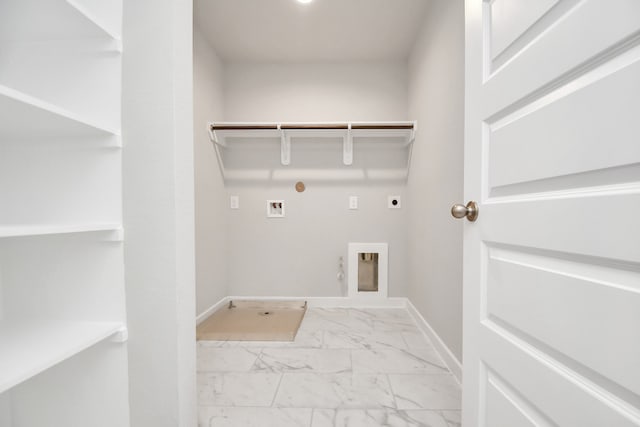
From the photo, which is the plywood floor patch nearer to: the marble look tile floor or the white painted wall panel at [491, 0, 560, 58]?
the marble look tile floor

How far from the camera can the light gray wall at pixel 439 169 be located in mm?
1500

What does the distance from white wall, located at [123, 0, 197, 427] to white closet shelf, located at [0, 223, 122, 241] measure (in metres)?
0.04

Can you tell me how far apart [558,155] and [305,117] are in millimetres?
2357

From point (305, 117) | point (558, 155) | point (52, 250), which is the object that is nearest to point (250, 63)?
point (305, 117)

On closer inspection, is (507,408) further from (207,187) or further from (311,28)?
(311,28)

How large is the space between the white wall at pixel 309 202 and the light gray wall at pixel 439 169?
0.27 m

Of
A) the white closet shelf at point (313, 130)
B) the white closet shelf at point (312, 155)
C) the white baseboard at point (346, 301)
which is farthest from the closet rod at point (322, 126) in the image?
the white baseboard at point (346, 301)

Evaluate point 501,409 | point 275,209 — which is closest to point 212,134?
point 275,209

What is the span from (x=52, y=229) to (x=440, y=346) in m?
1.93

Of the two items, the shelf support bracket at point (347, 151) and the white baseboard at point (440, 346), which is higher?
the shelf support bracket at point (347, 151)

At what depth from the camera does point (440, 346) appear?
170cm

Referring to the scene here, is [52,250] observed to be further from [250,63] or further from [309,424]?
[250,63]

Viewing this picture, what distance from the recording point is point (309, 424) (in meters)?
1.18

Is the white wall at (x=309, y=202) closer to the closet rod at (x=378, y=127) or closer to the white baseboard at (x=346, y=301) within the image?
the white baseboard at (x=346, y=301)
